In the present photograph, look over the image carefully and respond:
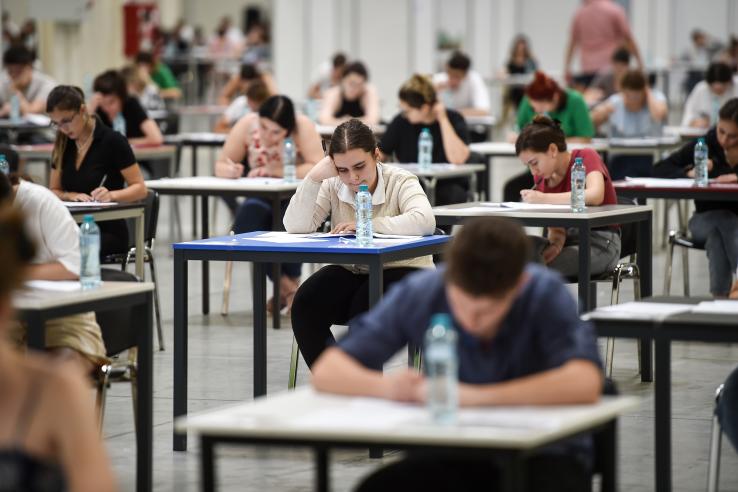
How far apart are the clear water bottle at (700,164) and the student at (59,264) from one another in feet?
11.8

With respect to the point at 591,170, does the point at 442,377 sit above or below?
below

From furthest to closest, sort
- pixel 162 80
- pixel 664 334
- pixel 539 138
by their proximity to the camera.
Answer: pixel 162 80 → pixel 539 138 → pixel 664 334

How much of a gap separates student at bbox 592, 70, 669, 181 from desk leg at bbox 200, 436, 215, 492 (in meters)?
7.53

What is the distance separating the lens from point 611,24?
15906 millimetres

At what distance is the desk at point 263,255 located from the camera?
492 cm

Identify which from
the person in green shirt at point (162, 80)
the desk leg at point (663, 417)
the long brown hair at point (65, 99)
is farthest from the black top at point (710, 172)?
the person in green shirt at point (162, 80)

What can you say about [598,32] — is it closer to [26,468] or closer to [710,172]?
[710,172]

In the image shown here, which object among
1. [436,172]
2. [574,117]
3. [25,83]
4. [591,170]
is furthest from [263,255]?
[25,83]

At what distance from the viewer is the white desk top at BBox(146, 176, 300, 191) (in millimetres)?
7336

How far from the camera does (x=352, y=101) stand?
39.7 feet

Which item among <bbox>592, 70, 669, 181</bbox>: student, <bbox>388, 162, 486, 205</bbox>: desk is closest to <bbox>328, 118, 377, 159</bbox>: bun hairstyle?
<bbox>388, 162, 486, 205</bbox>: desk

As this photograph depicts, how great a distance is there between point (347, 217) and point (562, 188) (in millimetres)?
1358

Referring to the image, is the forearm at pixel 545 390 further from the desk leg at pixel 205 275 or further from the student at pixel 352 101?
the student at pixel 352 101

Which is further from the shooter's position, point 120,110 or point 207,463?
point 120,110
